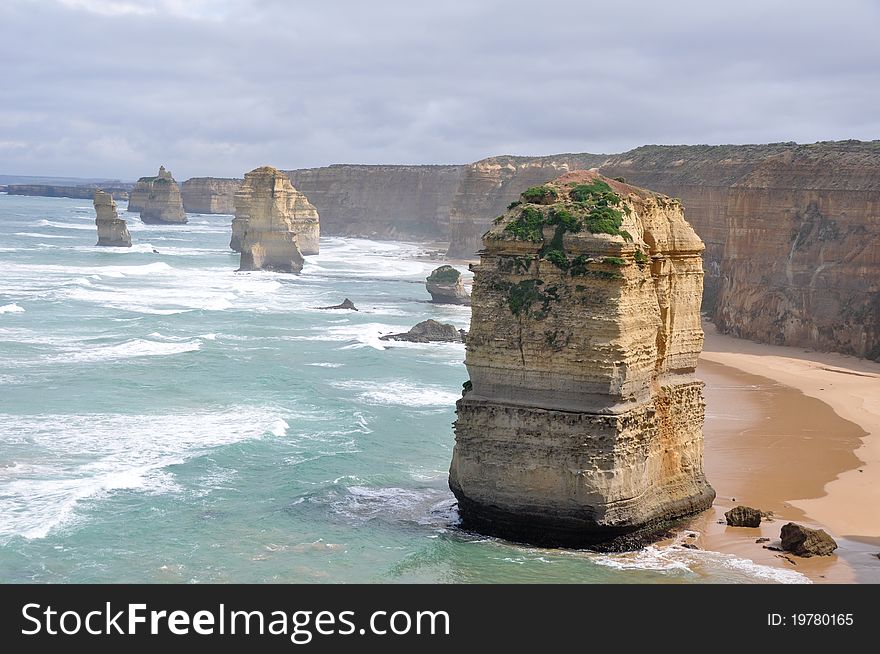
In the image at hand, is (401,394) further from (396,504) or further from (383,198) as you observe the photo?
(383,198)

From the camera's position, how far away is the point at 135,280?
69812 millimetres

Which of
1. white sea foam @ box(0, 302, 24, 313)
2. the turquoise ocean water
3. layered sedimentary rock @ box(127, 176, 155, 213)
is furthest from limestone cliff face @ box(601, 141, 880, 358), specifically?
layered sedimentary rock @ box(127, 176, 155, 213)

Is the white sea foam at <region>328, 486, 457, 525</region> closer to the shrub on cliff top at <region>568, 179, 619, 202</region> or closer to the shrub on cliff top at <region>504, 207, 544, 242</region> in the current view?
the shrub on cliff top at <region>504, 207, 544, 242</region>

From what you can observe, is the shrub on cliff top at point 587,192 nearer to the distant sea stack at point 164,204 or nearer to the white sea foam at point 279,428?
the white sea foam at point 279,428

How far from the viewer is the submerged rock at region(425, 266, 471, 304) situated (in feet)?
201

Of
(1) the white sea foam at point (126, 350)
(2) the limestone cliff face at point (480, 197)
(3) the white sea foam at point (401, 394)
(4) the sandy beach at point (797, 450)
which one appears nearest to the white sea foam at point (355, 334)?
(1) the white sea foam at point (126, 350)

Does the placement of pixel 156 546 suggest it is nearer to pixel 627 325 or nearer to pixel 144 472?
pixel 144 472

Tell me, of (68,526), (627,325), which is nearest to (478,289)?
(627,325)

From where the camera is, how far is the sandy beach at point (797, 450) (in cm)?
2050

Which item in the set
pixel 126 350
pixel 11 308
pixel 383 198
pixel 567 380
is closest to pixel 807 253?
pixel 126 350

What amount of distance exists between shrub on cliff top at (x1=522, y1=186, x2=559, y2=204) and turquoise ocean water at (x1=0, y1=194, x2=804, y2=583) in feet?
20.1

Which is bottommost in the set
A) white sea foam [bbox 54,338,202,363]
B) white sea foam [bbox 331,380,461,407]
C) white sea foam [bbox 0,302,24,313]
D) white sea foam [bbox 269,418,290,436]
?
white sea foam [bbox 269,418,290,436]

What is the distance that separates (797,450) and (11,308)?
1464 inches

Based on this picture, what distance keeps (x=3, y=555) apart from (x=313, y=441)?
9675 mm
